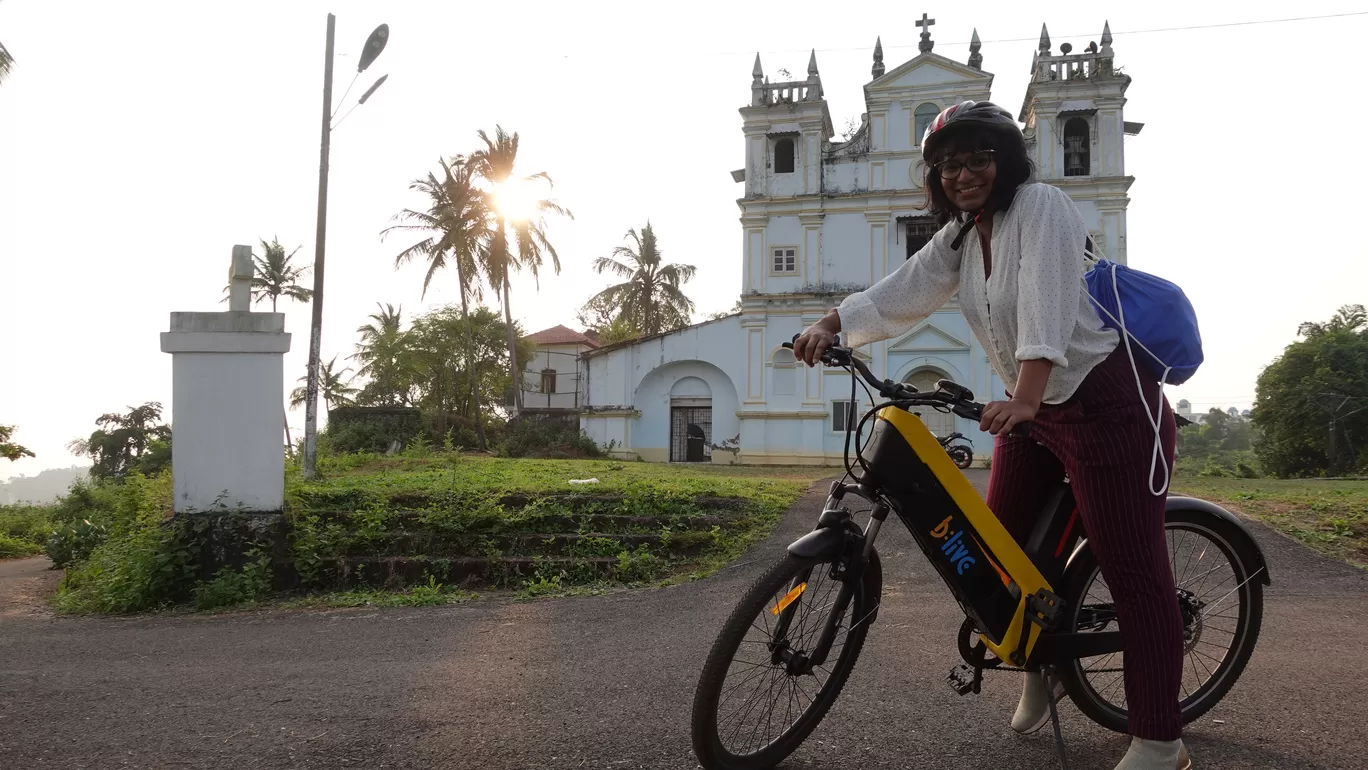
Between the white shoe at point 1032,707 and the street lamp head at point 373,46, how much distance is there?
12661 millimetres

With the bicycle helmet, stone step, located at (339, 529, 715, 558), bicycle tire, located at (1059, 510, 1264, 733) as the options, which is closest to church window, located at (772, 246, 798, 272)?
stone step, located at (339, 529, 715, 558)

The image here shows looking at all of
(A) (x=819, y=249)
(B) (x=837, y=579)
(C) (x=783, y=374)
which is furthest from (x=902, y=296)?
(A) (x=819, y=249)

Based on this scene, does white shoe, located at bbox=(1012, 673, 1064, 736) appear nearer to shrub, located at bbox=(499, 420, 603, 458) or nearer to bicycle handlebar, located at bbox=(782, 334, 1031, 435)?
bicycle handlebar, located at bbox=(782, 334, 1031, 435)

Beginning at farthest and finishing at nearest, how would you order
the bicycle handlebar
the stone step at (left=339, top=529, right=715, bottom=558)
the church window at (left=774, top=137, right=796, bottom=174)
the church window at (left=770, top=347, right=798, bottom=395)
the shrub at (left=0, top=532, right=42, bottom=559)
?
the church window at (left=774, top=137, right=796, bottom=174), the church window at (left=770, top=347, right=798, bottom=395), the shrub at (left=0, top=532, right=42, bottom=559), the stone step at (left=339, top=529, right=715, bottom=558), the bicycle handlebar

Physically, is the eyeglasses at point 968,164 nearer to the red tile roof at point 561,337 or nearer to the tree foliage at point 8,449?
the tree foliage at point 8,449

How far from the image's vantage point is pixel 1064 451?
2229 mm

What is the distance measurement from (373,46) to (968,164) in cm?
1223

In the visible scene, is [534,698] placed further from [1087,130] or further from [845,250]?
[1087,130]

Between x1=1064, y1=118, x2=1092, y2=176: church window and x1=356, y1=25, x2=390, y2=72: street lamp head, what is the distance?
1830 cm

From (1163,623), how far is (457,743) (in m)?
1.98

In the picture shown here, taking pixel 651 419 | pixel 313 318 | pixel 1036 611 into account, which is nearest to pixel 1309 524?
pixel 1036 611

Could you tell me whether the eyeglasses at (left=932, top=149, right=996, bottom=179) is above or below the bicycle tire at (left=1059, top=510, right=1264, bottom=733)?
above

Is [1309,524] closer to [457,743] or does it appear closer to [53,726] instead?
[457,743]

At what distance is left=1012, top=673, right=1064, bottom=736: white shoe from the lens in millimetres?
2496
